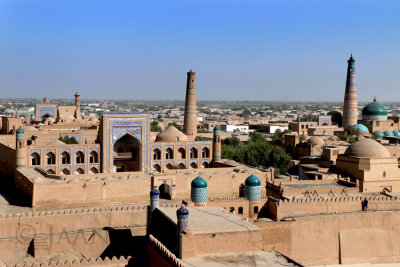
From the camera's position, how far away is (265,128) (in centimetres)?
6625

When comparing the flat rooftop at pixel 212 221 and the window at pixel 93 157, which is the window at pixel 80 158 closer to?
the window at pixel 93 157

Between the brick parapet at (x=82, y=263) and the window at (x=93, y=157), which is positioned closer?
the brick parapet at (x=82, y=263)

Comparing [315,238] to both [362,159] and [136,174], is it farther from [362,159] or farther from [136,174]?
[136,174]

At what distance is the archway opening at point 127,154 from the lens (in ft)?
98.1

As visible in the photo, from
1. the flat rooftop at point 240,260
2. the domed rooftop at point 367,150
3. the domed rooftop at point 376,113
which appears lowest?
the flat rooftop at point 240,260

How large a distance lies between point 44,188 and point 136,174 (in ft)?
14.3

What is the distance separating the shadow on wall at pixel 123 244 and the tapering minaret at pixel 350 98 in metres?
38.8

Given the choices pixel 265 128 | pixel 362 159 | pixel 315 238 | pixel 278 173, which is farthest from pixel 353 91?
pixel 315 238

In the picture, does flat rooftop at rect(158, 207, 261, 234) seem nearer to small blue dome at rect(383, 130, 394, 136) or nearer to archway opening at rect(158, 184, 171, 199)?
archway opening at rect(158, 184, 171, 199)

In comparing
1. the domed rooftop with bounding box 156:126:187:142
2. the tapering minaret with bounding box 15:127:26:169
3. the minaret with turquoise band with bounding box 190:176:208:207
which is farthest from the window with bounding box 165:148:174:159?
the minaret with turquoise band with bounding box 190:176:208:207

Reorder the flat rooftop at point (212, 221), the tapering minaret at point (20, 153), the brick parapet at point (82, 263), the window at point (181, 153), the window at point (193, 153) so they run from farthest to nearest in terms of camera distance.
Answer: the window at point (193, 153)
the window at point (181, 153)
the tapering minaret at point (20, 153)
the brick parapet at point (82, 263)
the flat rooftop at point (212, 221)

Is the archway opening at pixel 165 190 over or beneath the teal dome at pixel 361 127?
beneath

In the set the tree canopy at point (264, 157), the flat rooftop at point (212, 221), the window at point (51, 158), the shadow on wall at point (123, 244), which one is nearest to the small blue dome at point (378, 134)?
the tree canopy at point (264, 157)

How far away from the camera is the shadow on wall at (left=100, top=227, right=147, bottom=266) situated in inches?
618
